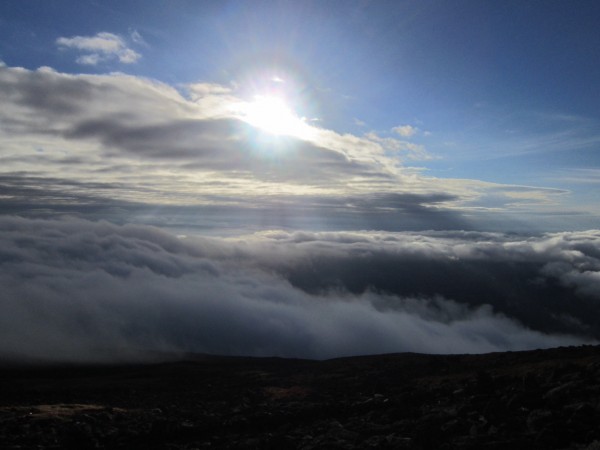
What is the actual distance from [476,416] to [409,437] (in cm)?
260

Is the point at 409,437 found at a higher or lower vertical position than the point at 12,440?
higher

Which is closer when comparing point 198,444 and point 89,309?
point 198,444

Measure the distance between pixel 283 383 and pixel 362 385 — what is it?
8.50 m

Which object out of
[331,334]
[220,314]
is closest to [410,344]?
[331,334]

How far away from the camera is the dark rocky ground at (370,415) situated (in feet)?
47.3

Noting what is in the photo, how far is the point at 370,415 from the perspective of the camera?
20.3 metres

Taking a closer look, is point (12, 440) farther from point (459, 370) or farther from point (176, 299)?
point (176, 299)

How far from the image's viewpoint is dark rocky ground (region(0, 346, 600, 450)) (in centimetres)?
1443

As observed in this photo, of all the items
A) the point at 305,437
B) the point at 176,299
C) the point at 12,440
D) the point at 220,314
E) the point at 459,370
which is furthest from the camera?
the point at 176,299

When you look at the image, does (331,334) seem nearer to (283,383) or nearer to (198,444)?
(283,383)

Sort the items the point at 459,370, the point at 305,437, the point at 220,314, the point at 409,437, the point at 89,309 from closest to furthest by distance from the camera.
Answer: the point at 409,437 < the point at 305,437 < the point at 459,370 < the point at 89,309 < the point at 220,314

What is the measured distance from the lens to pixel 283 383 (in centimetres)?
3694

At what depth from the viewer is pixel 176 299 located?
185 meters

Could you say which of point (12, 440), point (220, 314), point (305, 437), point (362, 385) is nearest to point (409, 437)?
point (305, 437)
